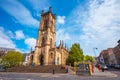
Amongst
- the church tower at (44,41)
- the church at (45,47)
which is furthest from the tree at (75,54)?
the church tower at (44,41)

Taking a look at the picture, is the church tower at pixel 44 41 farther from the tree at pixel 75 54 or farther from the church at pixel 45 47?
the tree at pixel 75 54

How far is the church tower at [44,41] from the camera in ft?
150

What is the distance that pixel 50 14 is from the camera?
52500mm

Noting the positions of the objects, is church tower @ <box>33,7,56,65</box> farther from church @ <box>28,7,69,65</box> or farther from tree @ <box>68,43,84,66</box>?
tree @ <box>68,43,84,66</box>

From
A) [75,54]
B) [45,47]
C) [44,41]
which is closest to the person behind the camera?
[45,47]

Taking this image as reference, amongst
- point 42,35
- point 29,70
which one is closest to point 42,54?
point 42,35

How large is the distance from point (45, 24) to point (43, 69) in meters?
24.2

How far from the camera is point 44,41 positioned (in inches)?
1918

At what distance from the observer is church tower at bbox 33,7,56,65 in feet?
150

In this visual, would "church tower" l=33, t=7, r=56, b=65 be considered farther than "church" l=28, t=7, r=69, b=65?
Yes

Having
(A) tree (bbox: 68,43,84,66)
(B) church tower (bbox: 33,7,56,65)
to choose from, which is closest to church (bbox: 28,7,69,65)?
(B) church tower (bbox: 33,7,56,65)

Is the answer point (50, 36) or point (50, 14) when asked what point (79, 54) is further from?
point (50, 14)

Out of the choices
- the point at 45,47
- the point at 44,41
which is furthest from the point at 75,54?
the point at 44,41

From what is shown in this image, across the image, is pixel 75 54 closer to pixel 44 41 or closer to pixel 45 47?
pixel 45 47
